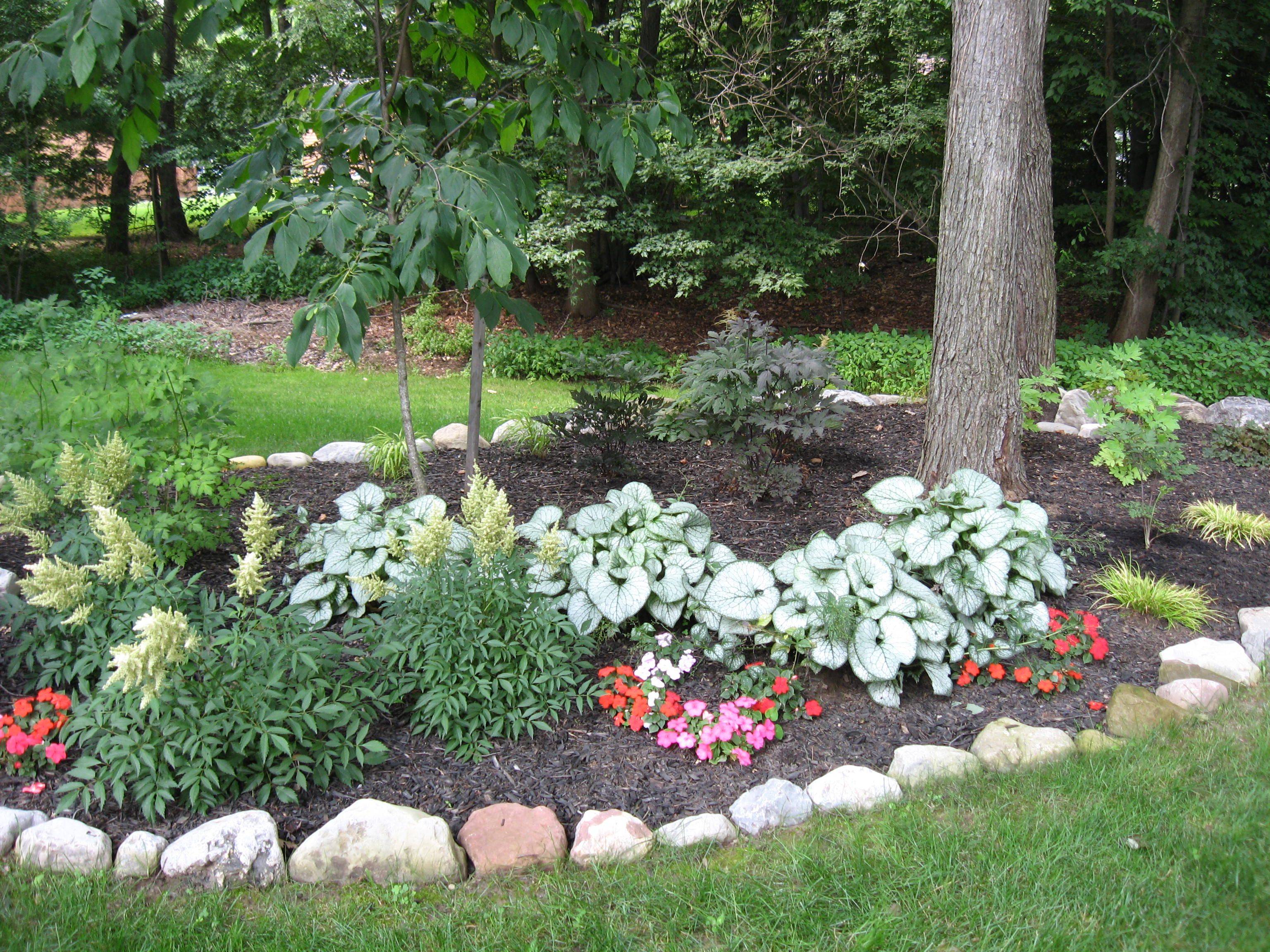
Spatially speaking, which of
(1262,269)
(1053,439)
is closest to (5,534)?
(1053,439)

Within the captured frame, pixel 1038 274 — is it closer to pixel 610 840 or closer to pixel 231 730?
pixel 610 840

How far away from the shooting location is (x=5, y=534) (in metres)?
3.99

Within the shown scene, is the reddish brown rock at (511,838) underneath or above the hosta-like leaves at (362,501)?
underneath

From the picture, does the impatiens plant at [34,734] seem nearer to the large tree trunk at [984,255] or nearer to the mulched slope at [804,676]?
the mulched slope at [804,676]

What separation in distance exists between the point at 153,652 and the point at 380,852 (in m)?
0.80

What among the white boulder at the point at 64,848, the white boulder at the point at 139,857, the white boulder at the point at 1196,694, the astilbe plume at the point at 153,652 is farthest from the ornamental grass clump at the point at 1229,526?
the white boulder at the point at 64,848

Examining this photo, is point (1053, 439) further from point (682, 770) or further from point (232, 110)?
point (232, 110)

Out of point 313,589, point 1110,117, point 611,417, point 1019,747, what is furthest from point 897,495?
point 1110,117

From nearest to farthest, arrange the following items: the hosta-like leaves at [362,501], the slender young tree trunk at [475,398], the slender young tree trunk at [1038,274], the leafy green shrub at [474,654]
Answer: the leafy green shrub at [474,654]
the hosta-like leaves at [362,501]
the slender young tree trunk at [475,398]
the slender young tree trunk at [1038,274]

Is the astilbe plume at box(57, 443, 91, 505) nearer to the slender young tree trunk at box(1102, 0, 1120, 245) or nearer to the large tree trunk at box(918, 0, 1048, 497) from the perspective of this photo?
the large tree trunk at box(918, 0, 1048, 497)

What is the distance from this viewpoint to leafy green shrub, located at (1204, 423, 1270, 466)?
548cm

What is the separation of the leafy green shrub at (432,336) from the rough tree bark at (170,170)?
17.1 ft

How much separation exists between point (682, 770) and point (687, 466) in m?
2.65

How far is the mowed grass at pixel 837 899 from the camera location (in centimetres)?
195
